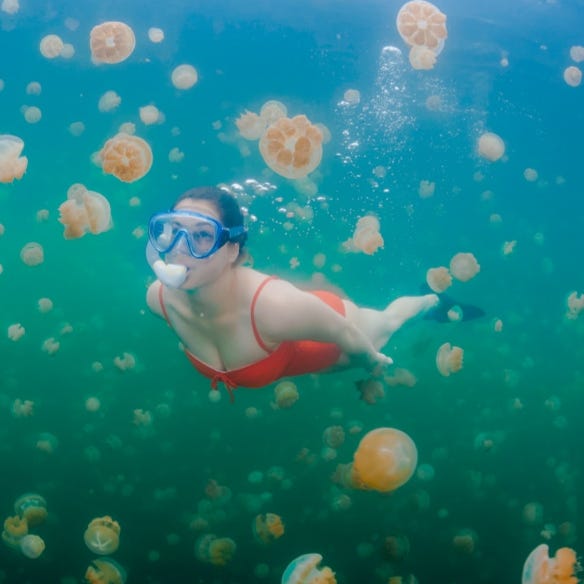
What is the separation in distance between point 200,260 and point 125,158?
2978mm

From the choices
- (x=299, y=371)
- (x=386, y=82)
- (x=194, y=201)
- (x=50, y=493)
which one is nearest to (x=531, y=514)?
(x=299, y=371)

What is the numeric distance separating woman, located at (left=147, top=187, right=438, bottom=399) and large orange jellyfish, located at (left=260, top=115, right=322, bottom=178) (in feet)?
6.83

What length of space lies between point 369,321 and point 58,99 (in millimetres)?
10836

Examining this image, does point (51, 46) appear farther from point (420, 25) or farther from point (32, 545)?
point (32, 545)

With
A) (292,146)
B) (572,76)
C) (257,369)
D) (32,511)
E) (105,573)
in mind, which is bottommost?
(105,573)

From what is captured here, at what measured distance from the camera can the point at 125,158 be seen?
4852 mm

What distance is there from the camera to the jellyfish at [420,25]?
6.11 meters

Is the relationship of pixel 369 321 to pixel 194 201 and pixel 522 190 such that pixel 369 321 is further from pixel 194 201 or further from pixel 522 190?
pixel 522 190

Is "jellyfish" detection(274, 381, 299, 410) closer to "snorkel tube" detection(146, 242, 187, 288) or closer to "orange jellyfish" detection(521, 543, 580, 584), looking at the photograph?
"orange jellyfish" detection(521, 543, 580, 584)

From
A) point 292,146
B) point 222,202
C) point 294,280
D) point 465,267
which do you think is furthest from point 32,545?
point 294,280

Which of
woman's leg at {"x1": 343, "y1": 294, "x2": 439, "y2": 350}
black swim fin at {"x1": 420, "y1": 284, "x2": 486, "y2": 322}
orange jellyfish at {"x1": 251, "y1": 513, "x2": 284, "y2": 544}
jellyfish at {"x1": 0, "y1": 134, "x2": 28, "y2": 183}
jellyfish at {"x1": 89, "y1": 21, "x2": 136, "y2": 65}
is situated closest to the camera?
woman's leg at {"x1": 343, "y1": 294, "x2": 439, "y2": 350}

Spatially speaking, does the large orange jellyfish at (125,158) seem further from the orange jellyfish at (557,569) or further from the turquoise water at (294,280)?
the orange jellyfish at (557,569)

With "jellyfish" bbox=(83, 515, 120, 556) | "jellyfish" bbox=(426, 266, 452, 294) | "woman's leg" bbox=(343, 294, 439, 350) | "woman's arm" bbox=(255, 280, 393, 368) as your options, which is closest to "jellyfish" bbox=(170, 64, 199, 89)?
"jellyfish" bbox=(426, 266, 452, 294)

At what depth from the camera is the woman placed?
244 centimetres
